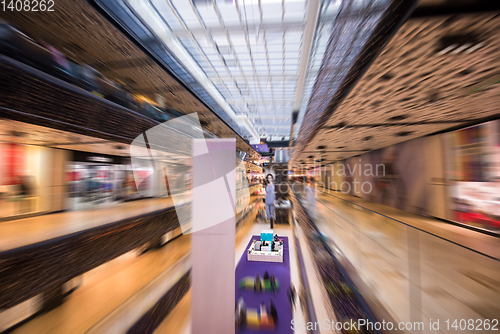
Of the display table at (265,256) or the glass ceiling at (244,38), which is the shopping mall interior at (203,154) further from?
the display table at (265,256)

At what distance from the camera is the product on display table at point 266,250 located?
3.20 m

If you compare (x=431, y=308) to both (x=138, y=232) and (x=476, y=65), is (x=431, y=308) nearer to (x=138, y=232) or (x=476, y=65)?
(x=476, y=65)

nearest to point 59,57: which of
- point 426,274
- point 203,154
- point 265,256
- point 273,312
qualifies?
point 203,154

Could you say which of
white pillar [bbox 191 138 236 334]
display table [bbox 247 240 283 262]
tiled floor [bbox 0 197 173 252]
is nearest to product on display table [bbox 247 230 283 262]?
display table [bbox 247 240 283 262]

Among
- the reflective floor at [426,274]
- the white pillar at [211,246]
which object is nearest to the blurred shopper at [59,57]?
the white pillar at [211,246]

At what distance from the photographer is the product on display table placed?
3.20 m

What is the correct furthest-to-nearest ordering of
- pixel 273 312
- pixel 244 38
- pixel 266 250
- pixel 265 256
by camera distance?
1. pixel 266 250
2. pixel 265 256
3. pixel 273 312
4. pixel 244 38

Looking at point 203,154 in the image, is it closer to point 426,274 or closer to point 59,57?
point 59,57

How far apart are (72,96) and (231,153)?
2.48 feet

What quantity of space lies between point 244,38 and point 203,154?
0.91 meters

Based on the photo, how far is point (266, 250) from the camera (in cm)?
340

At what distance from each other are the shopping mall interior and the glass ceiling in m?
0.01

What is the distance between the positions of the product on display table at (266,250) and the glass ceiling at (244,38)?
2581mm

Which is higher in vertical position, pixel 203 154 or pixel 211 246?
pixel 203 154
